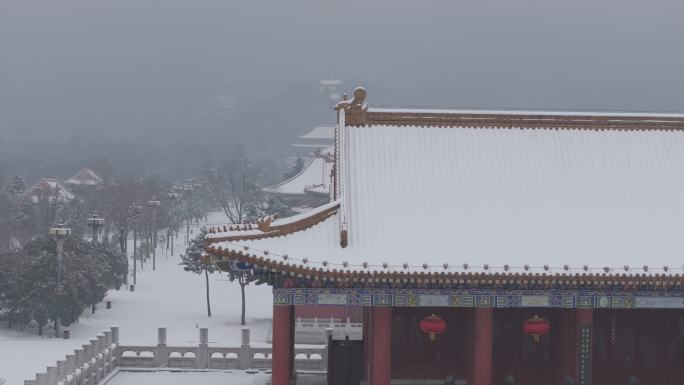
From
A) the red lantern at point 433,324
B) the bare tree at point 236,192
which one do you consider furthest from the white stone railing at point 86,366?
the bare tree at point 236,192

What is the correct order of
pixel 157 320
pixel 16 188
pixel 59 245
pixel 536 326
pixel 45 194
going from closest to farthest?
1. pixel 536 326
2. pixel 59 245
3. pixel 157 320
4. pixel 45 194
5. pixel 16 188

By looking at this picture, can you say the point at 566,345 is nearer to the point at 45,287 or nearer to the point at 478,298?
the point at 478,298

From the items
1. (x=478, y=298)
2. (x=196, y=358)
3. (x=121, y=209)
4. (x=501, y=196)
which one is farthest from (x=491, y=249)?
(x=121, y=209)

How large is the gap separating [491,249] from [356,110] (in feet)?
17.6

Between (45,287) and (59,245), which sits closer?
(45,287)

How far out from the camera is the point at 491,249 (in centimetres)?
2208

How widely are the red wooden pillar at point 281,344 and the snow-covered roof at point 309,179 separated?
257 ft

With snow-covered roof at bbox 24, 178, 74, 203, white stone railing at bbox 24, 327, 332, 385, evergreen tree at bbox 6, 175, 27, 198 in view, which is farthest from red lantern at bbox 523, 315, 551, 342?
evergreen tree at bbox 6, 175, 27, 198

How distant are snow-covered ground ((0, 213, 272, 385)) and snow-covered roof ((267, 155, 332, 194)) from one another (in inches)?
1321

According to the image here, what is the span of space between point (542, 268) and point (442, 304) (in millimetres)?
Result: 2237

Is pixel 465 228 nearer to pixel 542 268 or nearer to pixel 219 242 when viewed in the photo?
pixel 542 268

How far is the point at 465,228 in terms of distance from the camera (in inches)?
894

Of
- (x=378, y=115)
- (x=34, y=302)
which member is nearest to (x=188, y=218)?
(x=34, y=302)

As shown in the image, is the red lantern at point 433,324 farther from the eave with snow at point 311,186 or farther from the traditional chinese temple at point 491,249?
the eave with snow at point 311,186
